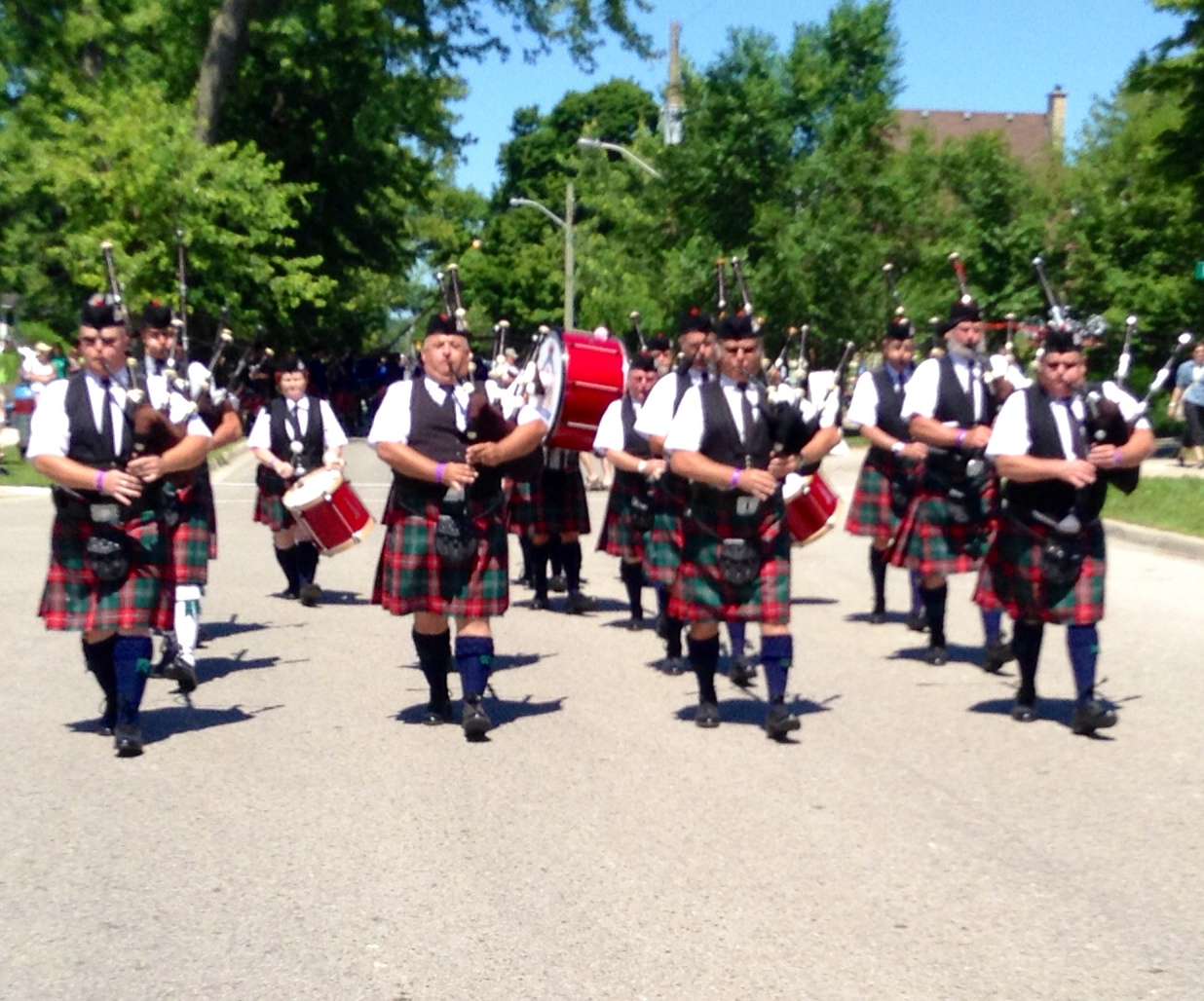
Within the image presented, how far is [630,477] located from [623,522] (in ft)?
0.95

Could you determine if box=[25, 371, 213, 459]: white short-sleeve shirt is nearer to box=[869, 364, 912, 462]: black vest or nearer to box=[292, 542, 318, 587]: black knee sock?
box=[869, 364, 912, 462]: black vest

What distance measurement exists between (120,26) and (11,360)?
11944 mm

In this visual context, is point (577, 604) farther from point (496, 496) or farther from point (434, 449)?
point (434, 449)

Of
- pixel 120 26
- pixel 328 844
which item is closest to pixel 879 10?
pixel 120 26

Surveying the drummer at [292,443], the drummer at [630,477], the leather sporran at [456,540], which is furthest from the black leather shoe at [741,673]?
the drummer at [292,443]

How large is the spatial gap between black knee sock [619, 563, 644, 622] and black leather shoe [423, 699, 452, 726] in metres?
3.13

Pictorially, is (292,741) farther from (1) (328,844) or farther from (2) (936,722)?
(2) (936,722)

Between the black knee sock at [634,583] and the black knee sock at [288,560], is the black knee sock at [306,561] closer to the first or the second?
the black knee sock at [288,560]

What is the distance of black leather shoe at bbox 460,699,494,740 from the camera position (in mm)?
7824

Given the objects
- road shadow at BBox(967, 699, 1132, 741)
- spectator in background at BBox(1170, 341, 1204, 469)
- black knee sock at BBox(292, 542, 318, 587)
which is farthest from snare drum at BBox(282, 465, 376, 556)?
spectator in background at BBox(1170, 341, 1204, 469)

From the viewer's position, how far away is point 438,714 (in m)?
8.38

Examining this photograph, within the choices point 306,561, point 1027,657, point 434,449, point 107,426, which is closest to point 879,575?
point 1027,657

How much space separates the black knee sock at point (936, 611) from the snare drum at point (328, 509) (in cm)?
313

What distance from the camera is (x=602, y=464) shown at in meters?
22.8
